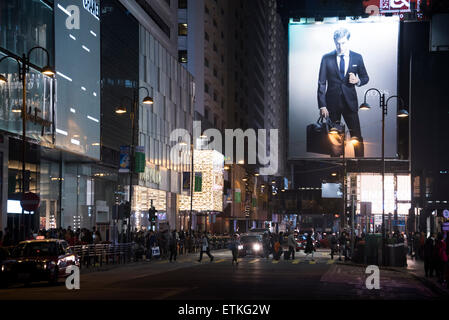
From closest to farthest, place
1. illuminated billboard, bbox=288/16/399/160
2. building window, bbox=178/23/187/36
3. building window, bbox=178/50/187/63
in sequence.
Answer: illuminated billboard, bbox=288/16/399/160
building window, bbox=178/50/187/63
building window, bbox=178/23/187/36

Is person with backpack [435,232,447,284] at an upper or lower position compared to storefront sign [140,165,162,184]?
lower

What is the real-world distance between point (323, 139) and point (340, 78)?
7.58 metres

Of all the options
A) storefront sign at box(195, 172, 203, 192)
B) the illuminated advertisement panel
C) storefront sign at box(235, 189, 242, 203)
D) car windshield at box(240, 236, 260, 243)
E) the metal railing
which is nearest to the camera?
the metal railing

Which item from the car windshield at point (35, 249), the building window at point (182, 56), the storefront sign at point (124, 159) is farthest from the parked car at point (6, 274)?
the building window at point (182, 56)

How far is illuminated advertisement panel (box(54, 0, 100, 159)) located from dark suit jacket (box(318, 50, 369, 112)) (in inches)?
1791

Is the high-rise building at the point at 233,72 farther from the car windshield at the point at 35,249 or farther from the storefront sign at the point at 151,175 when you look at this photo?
the car windshield at the point at 35,249

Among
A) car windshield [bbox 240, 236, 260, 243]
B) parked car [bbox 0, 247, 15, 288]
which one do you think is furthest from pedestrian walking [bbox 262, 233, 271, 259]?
parked car [bbox 0, 247, 15, 288]

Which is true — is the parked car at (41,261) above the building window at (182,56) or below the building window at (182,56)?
below

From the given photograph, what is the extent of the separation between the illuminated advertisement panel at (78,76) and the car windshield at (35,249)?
16.9m

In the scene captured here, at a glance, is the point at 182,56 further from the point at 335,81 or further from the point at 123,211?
the point at 123,211

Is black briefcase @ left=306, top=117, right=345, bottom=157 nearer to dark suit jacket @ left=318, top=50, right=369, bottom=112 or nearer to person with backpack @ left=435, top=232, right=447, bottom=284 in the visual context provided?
dark suit jacket @ left=318, top=50, right=369, bottom=112

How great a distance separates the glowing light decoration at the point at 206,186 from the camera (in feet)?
247

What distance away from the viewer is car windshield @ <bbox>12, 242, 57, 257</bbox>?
26583 millimetres
